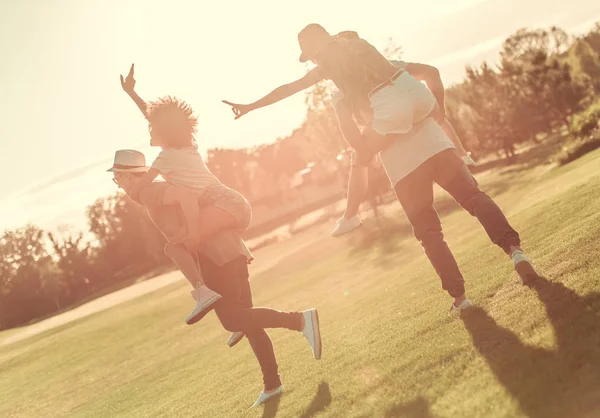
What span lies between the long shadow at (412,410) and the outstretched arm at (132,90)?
2931mm

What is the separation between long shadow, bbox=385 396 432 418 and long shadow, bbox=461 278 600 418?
41 centimetres

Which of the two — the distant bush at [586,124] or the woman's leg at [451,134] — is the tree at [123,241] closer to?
the distant bush at [586,124]

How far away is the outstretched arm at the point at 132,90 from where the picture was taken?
479cm

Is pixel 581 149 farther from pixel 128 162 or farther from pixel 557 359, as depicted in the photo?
pixel 557 359

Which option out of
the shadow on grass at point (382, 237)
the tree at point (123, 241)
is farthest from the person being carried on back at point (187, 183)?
the tree at point (123, 241)

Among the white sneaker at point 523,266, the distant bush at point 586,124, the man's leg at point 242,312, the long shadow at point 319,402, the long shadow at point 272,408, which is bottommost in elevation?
the distant bush at point 586,124

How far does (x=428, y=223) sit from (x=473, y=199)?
0.44 metres

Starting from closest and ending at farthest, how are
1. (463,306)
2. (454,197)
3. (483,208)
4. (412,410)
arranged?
(412,410) < (483,208) < (454,197) < (463,306)

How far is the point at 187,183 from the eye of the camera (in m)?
4.54

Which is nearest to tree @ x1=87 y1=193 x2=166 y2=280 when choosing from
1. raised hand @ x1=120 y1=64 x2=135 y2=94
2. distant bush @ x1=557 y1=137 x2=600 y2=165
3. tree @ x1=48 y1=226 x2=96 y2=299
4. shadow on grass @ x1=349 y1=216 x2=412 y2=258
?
tree @ x1=48 y1=226 x2=96 y2=299

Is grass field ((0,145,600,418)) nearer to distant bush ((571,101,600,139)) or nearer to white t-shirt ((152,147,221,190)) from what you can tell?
white t-shirt ((152,147,221,190))

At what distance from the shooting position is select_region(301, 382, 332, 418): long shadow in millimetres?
3884

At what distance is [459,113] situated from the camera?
5075 centimetres

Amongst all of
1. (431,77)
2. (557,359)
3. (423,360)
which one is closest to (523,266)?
(423,360)
